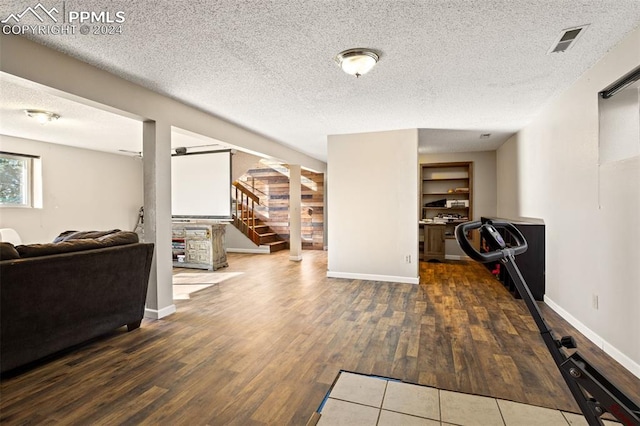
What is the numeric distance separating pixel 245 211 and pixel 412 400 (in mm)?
7757

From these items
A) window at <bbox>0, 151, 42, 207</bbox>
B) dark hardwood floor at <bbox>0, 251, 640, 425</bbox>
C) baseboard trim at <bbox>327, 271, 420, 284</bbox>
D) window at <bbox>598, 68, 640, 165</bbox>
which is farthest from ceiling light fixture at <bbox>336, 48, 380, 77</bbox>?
window at <bbox>0, 151, 42, 207</bbox>

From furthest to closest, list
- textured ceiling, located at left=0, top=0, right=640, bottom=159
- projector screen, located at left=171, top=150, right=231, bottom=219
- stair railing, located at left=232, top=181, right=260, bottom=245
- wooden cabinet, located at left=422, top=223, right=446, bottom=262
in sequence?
1. stair railing, located at left=232, top=181, right=260, bottom=245
2. wooden cabinet, located at left=422, top=223, right=446, bottom=262
3. projector screen, located at left=171, top=150, right=231, bottom=219
4. textured ceiling, located at left=0, top=0, right=640, bottom=159

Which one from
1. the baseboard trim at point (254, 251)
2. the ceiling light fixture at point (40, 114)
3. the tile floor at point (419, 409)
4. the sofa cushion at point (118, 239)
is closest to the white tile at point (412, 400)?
the tile floor at point (419, 409)

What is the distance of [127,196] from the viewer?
24.8 ft

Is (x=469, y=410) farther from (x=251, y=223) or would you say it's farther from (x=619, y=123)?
(x=251, y=223)

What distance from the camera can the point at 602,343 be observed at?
Answer: 8.42ft

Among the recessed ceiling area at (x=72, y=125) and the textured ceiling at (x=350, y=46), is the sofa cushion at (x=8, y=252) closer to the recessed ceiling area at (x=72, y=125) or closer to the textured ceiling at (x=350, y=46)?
the recessed ceiling area at (x=72, y=125)

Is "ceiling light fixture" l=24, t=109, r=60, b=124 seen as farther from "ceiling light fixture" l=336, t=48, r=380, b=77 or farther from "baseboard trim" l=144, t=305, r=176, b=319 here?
"ceiling light fixture" l=336, t=48, r=380, b=77

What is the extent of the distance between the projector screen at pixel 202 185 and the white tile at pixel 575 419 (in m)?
5.99

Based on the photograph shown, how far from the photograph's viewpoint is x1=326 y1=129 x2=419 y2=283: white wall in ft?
16.3

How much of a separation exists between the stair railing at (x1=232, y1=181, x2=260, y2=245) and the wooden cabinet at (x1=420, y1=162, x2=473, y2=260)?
4.40 meters

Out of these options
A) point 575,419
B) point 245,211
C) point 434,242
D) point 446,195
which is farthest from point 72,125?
point 446,195

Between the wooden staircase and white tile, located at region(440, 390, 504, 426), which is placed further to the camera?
the wooden staircase

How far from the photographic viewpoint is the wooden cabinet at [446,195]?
23.3 ft
